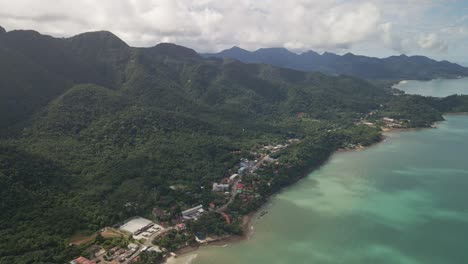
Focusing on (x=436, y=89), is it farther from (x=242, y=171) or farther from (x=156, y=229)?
(x=156, y=229)

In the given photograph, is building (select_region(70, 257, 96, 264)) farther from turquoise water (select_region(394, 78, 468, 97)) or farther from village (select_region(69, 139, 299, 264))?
turquoise water (select_region(394, 78, 468, 97))

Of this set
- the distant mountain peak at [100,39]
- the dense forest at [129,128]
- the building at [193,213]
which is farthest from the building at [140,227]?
the distant mountain peak at [100,39]

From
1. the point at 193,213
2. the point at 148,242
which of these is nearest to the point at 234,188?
the point at 193,213

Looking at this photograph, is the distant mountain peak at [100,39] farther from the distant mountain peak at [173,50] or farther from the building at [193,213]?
the building at [193,213]

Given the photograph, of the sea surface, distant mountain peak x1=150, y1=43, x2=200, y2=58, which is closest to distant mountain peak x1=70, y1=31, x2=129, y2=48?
distant mountain peak x1=150, y1=43, x2=200, y2=58

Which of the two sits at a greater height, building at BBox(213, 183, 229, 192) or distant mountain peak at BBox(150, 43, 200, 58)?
distant mountain peak at BBox(150, 43, 200, 58)

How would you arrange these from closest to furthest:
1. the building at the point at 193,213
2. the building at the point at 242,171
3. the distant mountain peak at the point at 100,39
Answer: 1. the building at the point at 193,213
2. the building at the point at 242,171
3. the distant mountain peak at the point at 100,39
